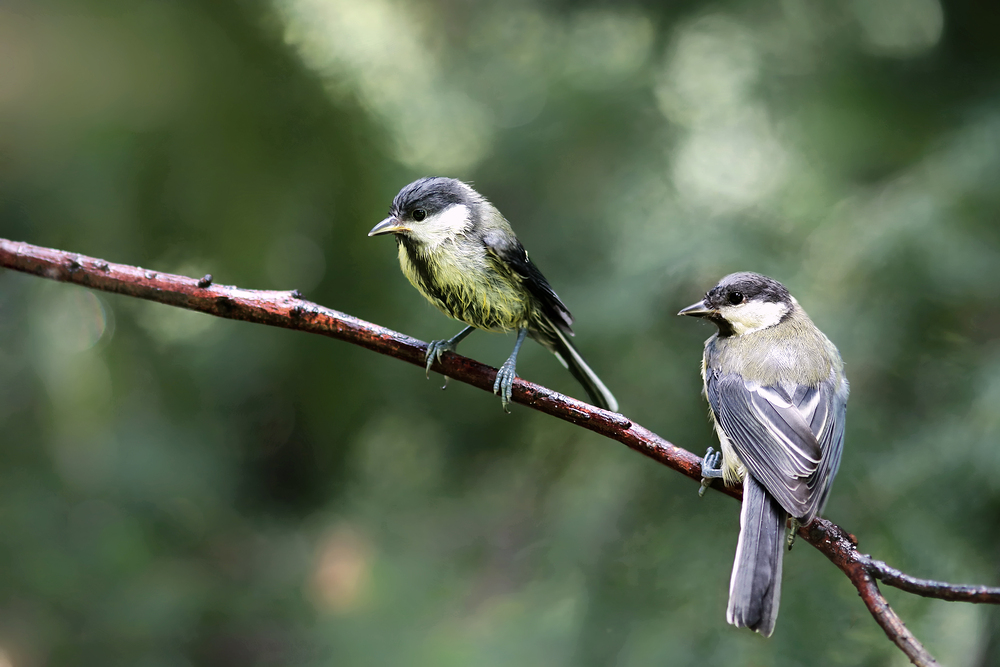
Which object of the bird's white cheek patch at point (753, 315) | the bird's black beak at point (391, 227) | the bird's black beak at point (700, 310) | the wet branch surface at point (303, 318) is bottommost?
the wet branch surface at point (303, 318)

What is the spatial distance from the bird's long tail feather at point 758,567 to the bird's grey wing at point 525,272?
270mm

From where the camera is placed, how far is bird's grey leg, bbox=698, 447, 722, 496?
663mm

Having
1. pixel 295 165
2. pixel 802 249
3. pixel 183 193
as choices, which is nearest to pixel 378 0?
pixel 295 165

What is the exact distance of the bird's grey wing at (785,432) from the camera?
2.02ft

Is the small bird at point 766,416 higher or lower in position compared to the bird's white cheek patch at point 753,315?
lower

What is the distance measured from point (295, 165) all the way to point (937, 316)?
95cm

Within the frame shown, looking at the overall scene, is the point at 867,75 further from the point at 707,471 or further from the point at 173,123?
the point at 173,123

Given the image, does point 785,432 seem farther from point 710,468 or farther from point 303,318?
point 303,318

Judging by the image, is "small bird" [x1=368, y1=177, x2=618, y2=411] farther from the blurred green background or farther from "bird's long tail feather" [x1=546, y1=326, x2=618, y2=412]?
the blurred green background

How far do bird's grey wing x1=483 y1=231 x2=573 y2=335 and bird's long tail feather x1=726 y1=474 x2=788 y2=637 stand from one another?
0.88 feet

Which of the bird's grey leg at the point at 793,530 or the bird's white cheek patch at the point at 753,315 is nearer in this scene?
the bird's grey leg at the point at 793,530

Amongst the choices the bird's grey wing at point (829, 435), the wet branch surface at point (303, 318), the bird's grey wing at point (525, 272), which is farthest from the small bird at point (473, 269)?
the bird's grey wing at point (829, 435)

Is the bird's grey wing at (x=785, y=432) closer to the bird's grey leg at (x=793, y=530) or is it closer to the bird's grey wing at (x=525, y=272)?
the bird's grey leg at (x=793, y=530)

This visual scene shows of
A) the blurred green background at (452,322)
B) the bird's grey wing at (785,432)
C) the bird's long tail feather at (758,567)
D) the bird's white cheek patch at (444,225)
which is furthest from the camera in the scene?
the blurred green background at (452,322)
